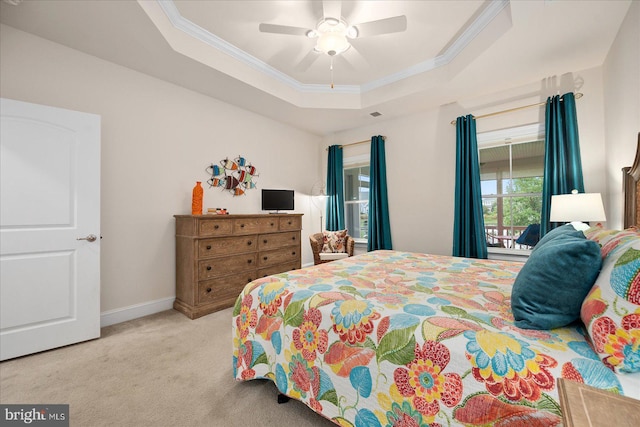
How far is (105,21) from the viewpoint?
2303mm

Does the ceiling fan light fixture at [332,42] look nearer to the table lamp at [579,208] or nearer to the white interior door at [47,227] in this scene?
the white interior door at [47,227]

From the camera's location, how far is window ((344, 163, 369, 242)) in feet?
17.1

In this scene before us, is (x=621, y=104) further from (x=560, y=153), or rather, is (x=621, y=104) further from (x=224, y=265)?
(x=224, y=265)

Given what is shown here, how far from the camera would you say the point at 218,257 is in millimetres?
3236

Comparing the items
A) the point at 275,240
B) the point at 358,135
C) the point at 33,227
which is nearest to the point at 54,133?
the point at 33,227

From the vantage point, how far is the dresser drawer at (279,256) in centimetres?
378

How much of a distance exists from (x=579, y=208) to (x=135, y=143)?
4.70m

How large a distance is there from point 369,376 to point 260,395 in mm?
921

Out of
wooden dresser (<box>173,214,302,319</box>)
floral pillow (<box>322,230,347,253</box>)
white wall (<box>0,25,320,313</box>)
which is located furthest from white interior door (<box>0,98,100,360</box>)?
floral pillow (<box>322,230,347,253</box>)

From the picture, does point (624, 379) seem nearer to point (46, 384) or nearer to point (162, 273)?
point (46, 384)

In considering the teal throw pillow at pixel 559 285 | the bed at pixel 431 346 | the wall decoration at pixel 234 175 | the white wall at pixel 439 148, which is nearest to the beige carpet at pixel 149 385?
the bed at pixel 431 346

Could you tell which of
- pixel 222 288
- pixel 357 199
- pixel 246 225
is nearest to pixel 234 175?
pixel 246 225

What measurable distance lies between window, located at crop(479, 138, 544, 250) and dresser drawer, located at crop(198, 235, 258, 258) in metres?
3.42

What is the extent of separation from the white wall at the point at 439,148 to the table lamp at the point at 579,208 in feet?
2.64
